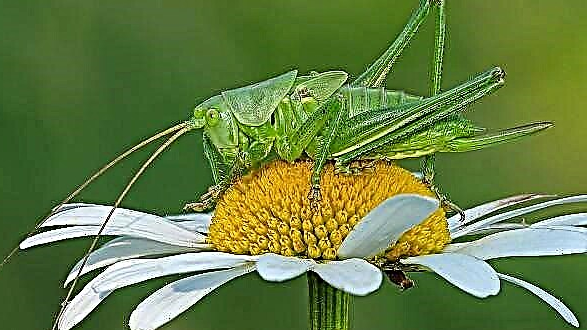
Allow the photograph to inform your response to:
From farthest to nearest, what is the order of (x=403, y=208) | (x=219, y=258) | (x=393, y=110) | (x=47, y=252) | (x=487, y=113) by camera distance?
(x=487, y=113), (x=47, y=252), (x=393, y=110), (x=219, y=258), (x=403, y=208)

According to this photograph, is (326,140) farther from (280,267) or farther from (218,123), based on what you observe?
(280,267)

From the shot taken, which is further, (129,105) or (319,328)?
(129,105)

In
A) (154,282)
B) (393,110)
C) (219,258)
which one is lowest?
(154,282)

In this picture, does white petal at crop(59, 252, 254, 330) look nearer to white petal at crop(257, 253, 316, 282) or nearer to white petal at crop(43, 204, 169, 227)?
white petal at crop(257, 253, 316, 282)

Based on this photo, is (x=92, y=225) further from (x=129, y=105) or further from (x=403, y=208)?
(x=129, y=105)

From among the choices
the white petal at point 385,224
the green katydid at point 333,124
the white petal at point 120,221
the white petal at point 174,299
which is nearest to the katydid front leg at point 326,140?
the green katydid at point 333,124

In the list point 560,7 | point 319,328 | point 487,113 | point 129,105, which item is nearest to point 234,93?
point 319,328
